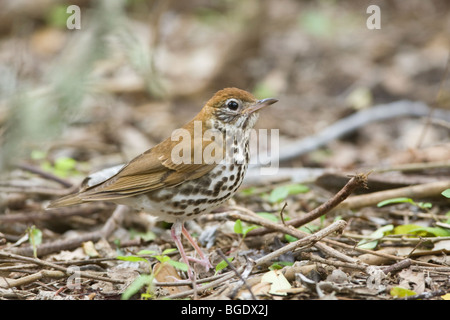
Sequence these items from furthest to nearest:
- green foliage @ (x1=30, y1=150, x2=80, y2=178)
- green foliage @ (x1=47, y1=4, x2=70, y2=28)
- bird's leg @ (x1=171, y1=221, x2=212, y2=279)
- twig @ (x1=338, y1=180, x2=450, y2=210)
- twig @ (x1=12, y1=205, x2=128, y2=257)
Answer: green foliage @ (x1=47, y1=4, x2=70, y2=28) → green foliage @ (x1=30, y1=150, x2=80, y2=178) → twig @ (x1=338, y1=180, x2=450, y2=210) → twig @ (x1=12, y1=205, x2=128, y2=257) → bird's leg @ (x1=171, y1=221, x2=212, y2=279)

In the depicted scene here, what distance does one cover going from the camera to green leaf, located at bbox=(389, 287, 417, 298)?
3.06 metres

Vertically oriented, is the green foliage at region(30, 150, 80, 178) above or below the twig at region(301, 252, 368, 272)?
above

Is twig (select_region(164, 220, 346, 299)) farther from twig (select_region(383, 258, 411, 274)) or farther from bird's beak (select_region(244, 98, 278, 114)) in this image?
bird's beak (select_region(244, 98, 278, 114))

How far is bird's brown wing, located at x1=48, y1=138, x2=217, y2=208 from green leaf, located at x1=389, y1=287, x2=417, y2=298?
145 centimetres

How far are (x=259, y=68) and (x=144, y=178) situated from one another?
5.71m

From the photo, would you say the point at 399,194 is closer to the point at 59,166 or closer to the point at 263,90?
the point at 59,166

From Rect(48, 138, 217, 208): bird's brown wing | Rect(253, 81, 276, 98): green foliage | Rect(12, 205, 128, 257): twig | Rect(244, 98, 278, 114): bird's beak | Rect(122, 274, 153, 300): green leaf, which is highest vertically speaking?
Rect(244, 98, 278, 114): bird's beak

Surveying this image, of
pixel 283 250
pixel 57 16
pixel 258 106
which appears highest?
pixel 57 16

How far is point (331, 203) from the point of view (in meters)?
3.58

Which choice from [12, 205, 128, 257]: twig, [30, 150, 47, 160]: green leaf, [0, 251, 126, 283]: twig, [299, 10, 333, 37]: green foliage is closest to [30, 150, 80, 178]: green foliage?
[30, 150, 47, 160]: green leaf

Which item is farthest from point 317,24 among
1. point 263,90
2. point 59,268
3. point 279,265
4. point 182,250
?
point 59,268

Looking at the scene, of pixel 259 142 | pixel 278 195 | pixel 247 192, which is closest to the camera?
pixel 278 195

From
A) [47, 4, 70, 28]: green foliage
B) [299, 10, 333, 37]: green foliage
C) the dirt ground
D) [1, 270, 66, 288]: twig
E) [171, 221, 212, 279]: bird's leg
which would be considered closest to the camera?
the dirt ground
